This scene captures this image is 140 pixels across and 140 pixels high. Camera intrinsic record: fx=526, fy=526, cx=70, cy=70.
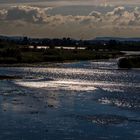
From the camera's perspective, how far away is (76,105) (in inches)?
1650

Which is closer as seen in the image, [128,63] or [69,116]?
[69,116]

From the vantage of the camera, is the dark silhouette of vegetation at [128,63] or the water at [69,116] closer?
the water at [69,116]

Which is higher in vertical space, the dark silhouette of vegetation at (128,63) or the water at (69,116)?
the water at (69,116)

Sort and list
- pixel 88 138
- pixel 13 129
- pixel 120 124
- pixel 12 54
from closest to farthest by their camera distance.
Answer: pixel 88 138
pixel 13 129
pixel 120 124
pixel 12 54

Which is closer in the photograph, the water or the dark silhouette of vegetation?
the water

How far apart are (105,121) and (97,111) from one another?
16.8 feet

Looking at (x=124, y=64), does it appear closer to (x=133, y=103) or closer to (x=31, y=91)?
(x=31, y=91)

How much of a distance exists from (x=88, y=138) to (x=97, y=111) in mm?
11140

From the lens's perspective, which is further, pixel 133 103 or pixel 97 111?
pixel 133 103

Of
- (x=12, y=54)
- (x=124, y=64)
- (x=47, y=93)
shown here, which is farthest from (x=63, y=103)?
(x=12, y=54)

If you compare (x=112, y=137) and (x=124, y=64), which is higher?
(x=112, y=137)

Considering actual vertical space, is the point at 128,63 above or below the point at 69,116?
below

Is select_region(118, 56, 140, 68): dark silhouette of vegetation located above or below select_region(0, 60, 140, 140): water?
below

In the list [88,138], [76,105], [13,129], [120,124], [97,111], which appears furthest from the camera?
[76,105]
